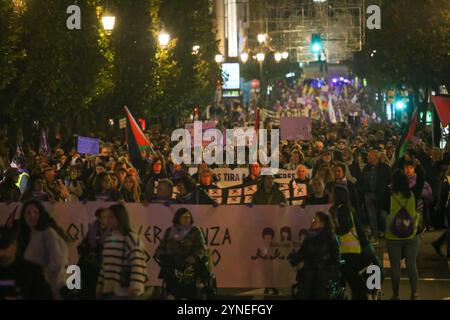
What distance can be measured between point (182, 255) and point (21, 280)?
1802mm

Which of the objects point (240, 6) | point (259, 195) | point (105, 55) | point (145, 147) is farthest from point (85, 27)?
point (240, 6)

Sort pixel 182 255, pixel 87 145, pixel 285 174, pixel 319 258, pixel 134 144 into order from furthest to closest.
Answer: pixel 87 145
pixel 134 144
pixel 285 174
pixel 319 258
pixel 182 255

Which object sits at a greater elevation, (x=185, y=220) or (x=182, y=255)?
(x=185, y=220)

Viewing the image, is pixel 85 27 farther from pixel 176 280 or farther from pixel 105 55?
pixel 176 280

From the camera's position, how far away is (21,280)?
10688 millimetres

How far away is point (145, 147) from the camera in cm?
2158

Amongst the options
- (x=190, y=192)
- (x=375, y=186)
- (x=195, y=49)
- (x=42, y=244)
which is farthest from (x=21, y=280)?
(x=195, y=49)

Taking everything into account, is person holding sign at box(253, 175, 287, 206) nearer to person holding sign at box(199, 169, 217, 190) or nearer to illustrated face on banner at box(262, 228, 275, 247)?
illustrated face on banner at box(262, 228, 275, 247)

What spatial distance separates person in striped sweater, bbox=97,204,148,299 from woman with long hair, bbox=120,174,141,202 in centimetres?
424

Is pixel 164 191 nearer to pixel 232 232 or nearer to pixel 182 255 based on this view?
pixel 232 232

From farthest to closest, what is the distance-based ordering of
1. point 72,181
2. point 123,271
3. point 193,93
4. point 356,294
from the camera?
point 193,93, point 72,181, point 356,294, point 123,271

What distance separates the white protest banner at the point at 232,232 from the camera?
12.9 meters

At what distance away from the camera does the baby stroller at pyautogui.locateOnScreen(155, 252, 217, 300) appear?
11.7 metres

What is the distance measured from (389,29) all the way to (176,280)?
33.7 metres
